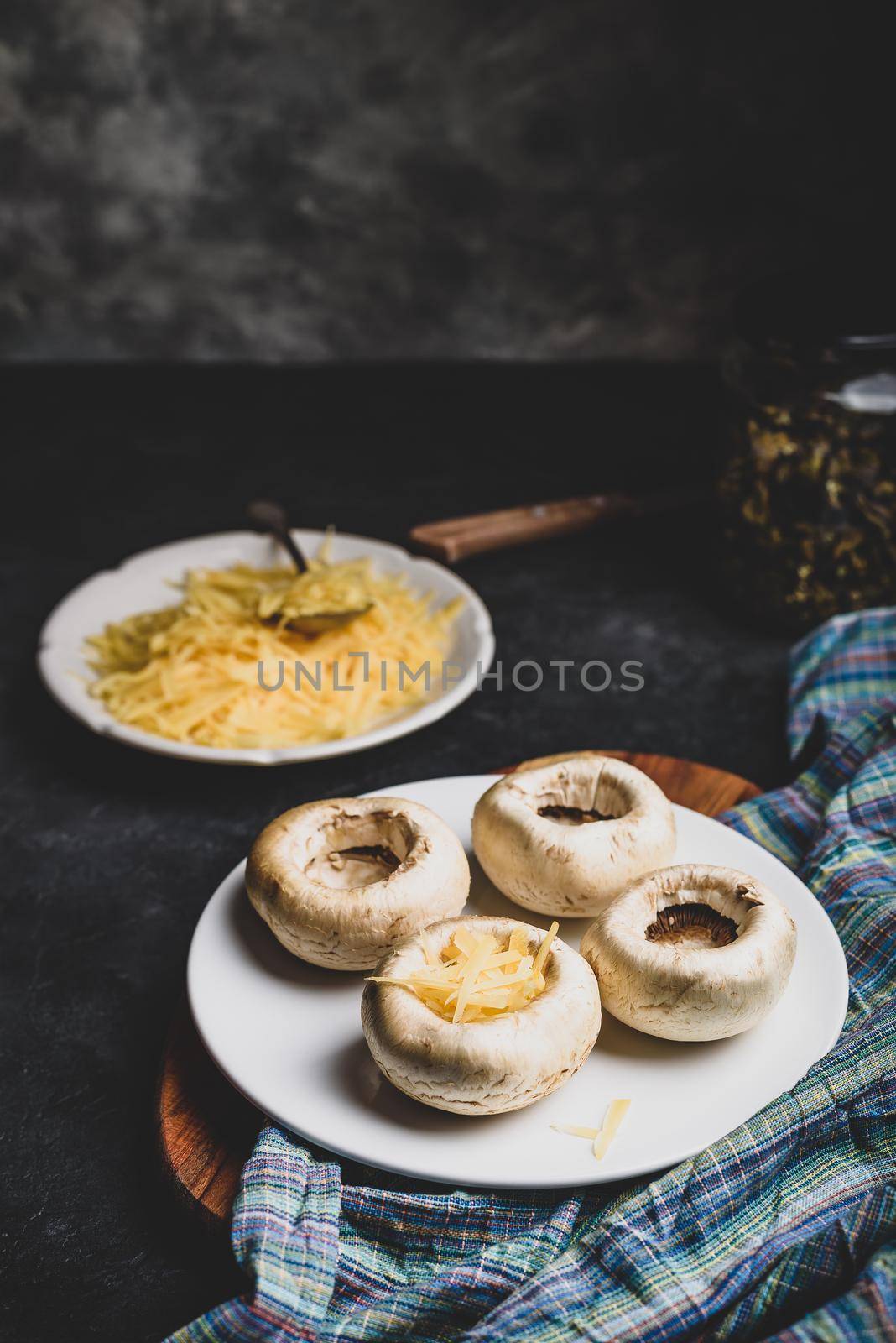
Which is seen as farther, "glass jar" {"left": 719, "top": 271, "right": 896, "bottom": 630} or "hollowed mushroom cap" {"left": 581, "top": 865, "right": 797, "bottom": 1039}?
"glass jar" {"left": 719, "top": 271, "right": 896, "bottom": 630}

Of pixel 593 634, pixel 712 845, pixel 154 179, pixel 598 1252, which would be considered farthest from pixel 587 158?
pixel 598 1252

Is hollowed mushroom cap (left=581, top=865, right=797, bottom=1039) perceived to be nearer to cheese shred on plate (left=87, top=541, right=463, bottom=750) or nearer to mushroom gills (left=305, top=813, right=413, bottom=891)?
mushroom gills (left=305, top=813, right=413, bottom=891)

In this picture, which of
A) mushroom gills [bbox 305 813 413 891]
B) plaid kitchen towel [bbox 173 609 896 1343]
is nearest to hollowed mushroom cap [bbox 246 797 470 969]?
mushroom gills [bbox 305 813 413 891]

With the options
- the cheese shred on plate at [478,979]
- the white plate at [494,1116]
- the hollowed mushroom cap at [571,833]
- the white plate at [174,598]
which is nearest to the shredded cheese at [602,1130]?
the white plate at [494,1116]

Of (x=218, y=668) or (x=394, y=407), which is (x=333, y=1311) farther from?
(x=394, y=407)

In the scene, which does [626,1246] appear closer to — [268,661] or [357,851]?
[357,851]

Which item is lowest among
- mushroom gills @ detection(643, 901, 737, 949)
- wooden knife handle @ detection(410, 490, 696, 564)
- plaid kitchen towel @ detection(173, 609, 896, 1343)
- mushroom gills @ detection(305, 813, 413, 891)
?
wooden knife handle @ detection(410, 490, 696, 564)

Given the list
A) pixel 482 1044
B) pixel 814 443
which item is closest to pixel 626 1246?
pixel 482 1044
